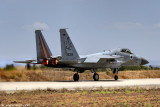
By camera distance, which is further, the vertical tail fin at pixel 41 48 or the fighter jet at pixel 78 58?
the vertical tail fin at pixel 41 48

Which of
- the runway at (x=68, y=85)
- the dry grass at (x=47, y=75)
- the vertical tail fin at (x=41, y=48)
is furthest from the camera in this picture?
the vertical tail fin at (x=41, y=48)

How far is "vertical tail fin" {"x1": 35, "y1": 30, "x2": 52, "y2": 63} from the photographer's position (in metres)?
27.9

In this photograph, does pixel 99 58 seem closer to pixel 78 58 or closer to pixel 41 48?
pixel 78 58

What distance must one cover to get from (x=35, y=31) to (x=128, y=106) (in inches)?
779

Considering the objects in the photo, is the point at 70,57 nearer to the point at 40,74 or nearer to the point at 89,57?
the point at 89,57

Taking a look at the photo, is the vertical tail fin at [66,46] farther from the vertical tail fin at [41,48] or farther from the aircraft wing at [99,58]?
the vertical tail fin at [41,48]

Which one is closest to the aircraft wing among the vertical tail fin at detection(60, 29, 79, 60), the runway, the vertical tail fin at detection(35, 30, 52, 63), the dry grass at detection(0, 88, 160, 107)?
the vertical tail fin at detection(60, 29, 79, 60)

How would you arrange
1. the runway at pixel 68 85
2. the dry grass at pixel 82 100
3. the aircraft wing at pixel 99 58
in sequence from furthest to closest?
the aircraft wing at pixel 99 58 → the runway at pixel 68 85 → the dry grass at pixel 82 100

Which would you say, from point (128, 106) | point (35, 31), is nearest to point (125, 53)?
point (35, 31)

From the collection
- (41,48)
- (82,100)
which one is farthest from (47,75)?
(82,100)

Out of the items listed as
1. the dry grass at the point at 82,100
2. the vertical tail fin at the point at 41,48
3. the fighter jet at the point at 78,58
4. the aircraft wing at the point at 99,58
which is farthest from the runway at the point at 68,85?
the aircraft wing at the point at 99,58

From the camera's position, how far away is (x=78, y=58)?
27438 mm

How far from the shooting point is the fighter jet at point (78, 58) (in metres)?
26.2

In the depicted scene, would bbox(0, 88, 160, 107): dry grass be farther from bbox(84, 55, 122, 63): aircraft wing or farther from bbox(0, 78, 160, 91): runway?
bbox(84, 55, 122, 63): aircraft wing
